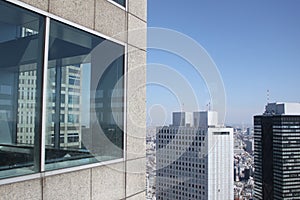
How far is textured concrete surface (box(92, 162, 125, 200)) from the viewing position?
2852mm

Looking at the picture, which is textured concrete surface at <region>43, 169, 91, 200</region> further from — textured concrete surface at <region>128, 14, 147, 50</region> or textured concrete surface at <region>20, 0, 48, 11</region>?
textured concrete surface at <region>128, 14, 147, 50</region>

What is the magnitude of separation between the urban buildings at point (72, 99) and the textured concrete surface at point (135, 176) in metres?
0.01

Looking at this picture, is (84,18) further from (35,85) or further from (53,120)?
(53,120)

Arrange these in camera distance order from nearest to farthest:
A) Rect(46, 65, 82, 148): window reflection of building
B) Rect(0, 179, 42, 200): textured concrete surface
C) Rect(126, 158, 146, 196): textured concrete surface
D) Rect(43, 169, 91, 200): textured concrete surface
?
Rect(0, 179, 42, 200): textured concrete surface
Rect(43, 169, 91, 200): textured concrete surface
Rect(46, 65, 82, 148): window reflection of building
Rect(126, 158, 146, 196): textured concrete surface

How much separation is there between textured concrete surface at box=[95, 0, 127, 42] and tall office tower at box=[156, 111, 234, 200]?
158 cm

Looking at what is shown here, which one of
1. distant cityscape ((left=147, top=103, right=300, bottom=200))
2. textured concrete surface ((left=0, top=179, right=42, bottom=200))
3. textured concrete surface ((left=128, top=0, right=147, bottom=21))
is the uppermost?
textured concrete surface ((left=128, top=0, right=147, bottom=21))

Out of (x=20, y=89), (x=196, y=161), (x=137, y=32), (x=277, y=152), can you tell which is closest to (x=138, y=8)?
(x=137, y=32)

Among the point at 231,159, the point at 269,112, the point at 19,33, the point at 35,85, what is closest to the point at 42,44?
the point at 19,33

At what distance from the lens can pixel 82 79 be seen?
2.82 m

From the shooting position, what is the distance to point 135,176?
3523 millimetres

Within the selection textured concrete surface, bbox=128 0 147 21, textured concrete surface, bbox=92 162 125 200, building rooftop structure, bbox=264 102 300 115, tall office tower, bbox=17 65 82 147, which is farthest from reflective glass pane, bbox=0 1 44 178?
building rooftop structure, bbox=264 102 300 115

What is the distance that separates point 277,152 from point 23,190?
19.6 metres

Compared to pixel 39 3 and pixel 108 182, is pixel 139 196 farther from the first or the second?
pixel 39 3

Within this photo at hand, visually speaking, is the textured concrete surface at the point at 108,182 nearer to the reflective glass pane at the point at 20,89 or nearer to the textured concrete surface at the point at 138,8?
the reflective glass pane at the point at 20,89
